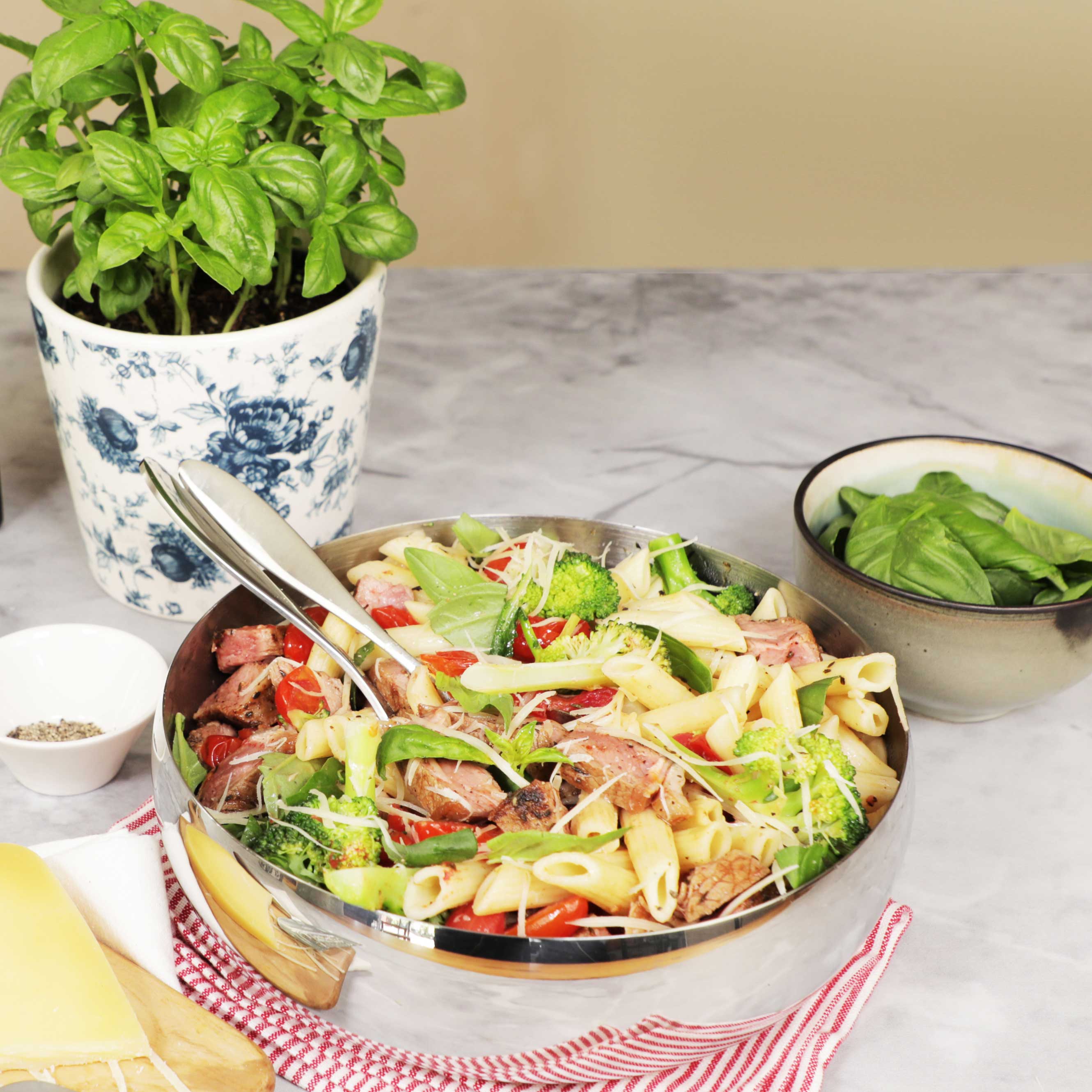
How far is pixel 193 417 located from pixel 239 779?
463 millimetres

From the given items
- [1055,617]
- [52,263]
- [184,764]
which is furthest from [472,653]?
[52,263]

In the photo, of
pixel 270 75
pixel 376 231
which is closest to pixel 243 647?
pixel 376 231

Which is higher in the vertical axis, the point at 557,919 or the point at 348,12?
the point at 348,12

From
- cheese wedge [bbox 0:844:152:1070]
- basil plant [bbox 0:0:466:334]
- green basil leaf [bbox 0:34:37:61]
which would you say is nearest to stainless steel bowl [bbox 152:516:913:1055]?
cheese wedge [bbox 0:844:152:1070]

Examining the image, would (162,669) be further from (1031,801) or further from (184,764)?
(1031,801)

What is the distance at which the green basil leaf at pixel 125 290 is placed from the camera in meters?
1.38

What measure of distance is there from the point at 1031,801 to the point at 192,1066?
88 cm

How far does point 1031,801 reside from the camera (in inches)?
52.4

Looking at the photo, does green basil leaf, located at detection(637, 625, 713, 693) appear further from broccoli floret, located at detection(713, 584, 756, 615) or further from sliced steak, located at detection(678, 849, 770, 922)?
sliced steak, located at detection(678, 849, 770, 922)

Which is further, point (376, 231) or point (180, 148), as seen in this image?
point (376, 231)

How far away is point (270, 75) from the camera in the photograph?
1.31 metres

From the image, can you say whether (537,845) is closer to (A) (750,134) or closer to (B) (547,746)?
(B) (547,746)

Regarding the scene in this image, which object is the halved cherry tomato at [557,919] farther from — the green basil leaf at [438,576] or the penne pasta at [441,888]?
the green basil leaf at [438,576]

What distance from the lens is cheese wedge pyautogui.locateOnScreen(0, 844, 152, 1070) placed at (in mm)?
897
